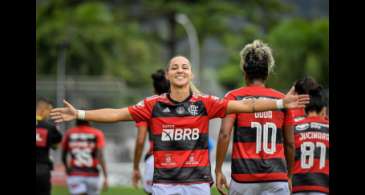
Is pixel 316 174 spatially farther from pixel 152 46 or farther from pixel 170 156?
pixel 152 46

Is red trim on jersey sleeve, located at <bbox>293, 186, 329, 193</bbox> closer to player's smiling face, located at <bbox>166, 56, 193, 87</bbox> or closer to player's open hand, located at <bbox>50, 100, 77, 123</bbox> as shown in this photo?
player's smiling face, located at <bbox>166, 56, 193, 87</bbox>

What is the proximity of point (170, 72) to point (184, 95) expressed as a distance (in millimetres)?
271

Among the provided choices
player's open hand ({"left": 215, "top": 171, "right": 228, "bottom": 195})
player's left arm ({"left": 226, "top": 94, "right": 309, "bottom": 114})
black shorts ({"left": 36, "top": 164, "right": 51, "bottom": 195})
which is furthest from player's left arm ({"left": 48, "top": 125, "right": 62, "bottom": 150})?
player's left arm ({"left": 226, "top": 94, "right": 309, "bottom": 114})

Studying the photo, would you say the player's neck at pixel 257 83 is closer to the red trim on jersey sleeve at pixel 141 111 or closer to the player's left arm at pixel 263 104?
the player's left arm at pixel 263 104

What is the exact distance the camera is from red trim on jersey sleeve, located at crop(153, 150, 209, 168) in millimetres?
8812

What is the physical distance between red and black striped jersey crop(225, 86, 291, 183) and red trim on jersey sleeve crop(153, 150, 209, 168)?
712 millimetres


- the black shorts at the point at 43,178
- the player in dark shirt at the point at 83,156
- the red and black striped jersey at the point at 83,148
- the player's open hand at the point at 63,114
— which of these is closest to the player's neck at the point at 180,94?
the player's open hand at the point at 63,114

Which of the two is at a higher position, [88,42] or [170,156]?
[88,42]

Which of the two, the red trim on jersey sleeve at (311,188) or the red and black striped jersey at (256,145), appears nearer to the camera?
the red and black striped jersey at (256,145)

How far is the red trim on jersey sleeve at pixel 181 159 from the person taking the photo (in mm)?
8812

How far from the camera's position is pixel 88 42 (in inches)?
2295

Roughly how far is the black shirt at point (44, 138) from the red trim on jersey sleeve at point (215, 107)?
17.8 feet

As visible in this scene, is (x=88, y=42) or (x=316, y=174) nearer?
(x=316, y=174)
